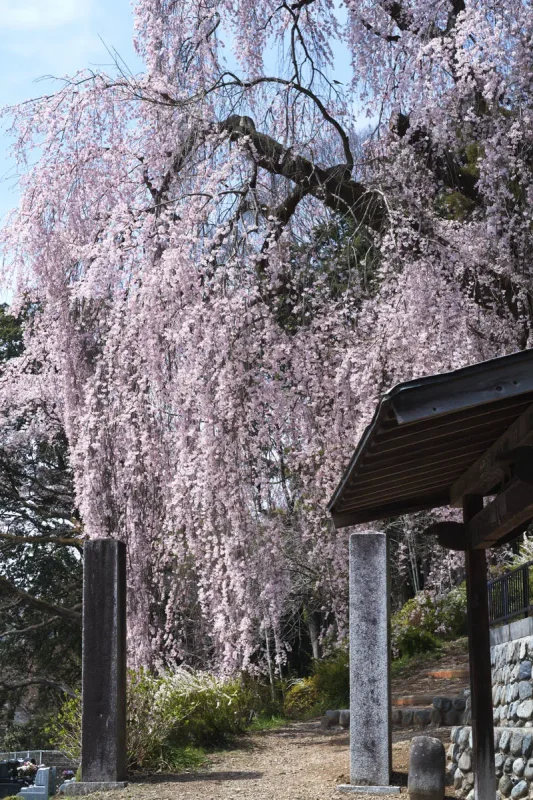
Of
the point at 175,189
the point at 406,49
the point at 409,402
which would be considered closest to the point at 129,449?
the point at 175,189

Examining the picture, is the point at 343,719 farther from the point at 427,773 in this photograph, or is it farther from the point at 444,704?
the point at 427,773

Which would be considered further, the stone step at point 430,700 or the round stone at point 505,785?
the stone step at point 430,700

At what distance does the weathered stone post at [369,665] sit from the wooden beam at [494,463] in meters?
2.63

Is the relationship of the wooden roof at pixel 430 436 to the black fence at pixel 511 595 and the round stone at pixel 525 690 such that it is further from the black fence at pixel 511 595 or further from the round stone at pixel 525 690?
the black fence at pixel 511 595

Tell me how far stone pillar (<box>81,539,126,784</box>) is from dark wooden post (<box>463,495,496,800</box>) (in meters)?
3.81

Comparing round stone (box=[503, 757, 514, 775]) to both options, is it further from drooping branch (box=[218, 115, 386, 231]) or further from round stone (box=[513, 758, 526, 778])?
drooping branch (box=[218, 115, 386, 231])

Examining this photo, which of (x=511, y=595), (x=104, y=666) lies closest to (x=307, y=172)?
(x=511, y=595)

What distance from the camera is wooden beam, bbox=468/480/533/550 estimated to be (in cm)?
368

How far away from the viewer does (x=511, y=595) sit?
8.14 m

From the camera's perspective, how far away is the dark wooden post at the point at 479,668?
475 cm

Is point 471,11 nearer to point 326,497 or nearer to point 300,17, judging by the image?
point 300,17

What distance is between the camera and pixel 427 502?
5316 millimetres

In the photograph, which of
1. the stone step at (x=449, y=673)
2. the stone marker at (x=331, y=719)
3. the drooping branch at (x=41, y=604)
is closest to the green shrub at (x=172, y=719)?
the stone marker at (x=331, y=719)

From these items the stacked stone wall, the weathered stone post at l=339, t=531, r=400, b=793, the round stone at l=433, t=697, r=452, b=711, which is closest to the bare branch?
the round stone at l=433, t=697, r=452, b=711
